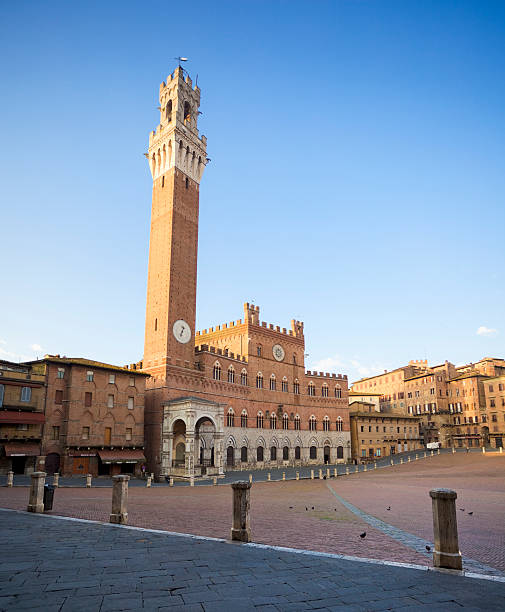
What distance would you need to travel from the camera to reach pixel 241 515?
8.79 metres

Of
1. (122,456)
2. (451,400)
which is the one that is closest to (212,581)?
(122,456)

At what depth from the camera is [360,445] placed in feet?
212

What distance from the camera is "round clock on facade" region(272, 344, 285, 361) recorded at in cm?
5650

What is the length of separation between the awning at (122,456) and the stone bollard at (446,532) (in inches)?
1284

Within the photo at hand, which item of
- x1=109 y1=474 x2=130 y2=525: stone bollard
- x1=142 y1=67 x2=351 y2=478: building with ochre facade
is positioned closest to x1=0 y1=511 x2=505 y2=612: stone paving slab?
x1=109 y1=474 x2=130 y2=525: stone bollard

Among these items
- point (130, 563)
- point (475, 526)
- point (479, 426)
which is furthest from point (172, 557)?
point (479, 426)

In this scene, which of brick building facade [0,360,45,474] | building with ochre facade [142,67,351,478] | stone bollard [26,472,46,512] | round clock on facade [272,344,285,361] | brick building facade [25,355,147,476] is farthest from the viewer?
round clock on facade [272,344,285,361]

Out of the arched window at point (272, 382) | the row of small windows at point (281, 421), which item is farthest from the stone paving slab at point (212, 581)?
the arched window at point (272, 382)

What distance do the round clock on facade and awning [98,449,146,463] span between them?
2267cm

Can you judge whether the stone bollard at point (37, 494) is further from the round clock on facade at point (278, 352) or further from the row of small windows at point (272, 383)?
the round clock on facade at point (278, 352)

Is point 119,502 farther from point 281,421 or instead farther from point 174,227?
point 281,421

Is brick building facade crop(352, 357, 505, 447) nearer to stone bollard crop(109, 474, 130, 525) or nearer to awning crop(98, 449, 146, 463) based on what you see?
awning crop(98, 449, 146, 463)

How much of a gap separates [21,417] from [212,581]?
30.7 meters

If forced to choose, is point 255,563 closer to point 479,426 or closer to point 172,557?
point 172,557
